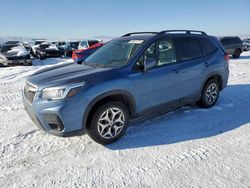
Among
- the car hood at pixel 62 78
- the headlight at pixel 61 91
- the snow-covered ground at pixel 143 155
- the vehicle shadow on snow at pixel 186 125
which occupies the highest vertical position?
the car hood at pixel 62 78

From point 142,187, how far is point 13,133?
106 inches

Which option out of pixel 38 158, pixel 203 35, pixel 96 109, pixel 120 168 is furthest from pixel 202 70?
pixel 38 158

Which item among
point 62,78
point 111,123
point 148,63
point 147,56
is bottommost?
point 111,123

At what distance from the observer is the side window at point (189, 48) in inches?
169

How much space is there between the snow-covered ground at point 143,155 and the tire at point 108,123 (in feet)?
0.50

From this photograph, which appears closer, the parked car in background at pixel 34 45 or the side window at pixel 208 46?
the side window at pixel 208 46

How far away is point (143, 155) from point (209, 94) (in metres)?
2.63

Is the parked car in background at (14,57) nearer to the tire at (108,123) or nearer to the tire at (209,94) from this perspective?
the tire at (108,123)

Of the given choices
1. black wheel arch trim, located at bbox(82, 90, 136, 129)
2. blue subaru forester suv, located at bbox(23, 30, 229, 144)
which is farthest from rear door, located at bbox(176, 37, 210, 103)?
black wheel arch trim, located at bbox(82, 90, 136, 129)

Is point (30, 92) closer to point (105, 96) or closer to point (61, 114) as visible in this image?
point (61, 114)

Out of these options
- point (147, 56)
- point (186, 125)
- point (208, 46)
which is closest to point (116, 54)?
point (147, 56)

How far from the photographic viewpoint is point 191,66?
4348 millimetres

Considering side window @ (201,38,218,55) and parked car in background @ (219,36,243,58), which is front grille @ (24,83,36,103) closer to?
side window @ (201,38,218,55)

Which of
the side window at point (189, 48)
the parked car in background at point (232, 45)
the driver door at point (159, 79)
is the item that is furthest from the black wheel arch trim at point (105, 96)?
the parked car in background at point (232, 45)
